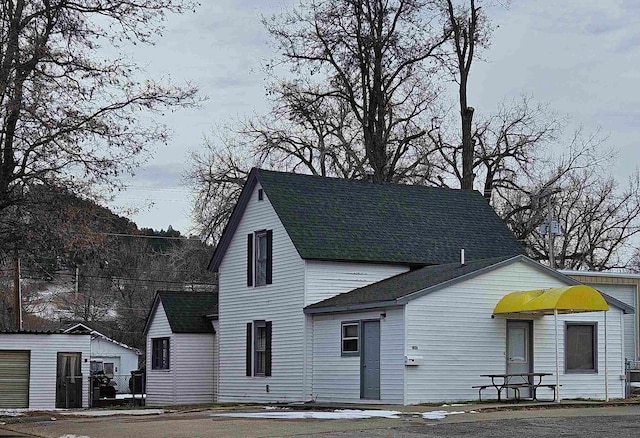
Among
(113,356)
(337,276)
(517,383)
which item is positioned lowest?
(113,356)

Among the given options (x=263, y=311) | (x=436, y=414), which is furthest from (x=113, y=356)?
(x=436, y=414)

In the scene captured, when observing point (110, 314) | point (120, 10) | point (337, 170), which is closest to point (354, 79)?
point (337, 170)

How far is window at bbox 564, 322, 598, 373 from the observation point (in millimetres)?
31250

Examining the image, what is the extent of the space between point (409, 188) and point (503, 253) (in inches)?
162

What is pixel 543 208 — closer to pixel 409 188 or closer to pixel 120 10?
pixel 409 188

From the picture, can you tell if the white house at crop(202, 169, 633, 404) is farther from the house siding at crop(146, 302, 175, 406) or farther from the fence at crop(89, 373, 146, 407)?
the fence at crop(89, 373, 146, 407)

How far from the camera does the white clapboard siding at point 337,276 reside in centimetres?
3256

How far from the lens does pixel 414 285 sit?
Answer: 2936 cm

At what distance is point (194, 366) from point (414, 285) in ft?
43.9

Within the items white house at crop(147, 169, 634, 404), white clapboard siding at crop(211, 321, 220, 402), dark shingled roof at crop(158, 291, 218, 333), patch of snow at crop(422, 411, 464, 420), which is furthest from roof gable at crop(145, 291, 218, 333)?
patch of snow at crop(422, 411, 464, 420)

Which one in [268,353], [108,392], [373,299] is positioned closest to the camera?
[373,299]

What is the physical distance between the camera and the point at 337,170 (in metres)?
51.5

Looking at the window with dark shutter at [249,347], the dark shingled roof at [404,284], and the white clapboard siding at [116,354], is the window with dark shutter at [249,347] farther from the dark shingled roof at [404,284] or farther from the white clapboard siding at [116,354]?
the white clapboard siding at [116,354]

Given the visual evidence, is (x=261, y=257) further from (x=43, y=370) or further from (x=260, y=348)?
(x=43, y=370)
